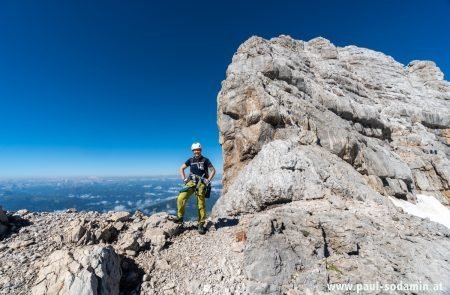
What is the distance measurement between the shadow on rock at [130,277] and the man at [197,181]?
11.3 feet

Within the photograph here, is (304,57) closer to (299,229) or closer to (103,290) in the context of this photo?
(299,229)

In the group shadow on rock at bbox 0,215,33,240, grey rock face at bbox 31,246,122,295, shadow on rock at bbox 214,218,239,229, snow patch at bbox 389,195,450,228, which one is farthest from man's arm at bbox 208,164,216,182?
snow patch at bbox 389,195,450,228

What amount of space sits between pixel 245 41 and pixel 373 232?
2818 cm

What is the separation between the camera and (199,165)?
12.1m

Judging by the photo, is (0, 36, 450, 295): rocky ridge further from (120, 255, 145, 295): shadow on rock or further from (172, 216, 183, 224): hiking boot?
(172, 216, 183, 224): hiking boot

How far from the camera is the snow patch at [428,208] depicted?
80.1ft

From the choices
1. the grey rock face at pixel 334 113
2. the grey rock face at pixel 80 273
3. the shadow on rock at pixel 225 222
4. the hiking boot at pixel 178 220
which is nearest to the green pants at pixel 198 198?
the hiking boot at pixel 178 220

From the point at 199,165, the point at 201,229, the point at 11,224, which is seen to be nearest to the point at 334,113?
the point at 199,165

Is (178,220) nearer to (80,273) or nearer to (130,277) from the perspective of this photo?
(130,277)

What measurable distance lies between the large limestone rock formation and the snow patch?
3.94 ft

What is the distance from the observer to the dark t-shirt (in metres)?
12.0

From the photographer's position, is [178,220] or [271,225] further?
[178,220]

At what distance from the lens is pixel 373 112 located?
3312cm

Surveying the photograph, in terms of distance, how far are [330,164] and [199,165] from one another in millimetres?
12190
